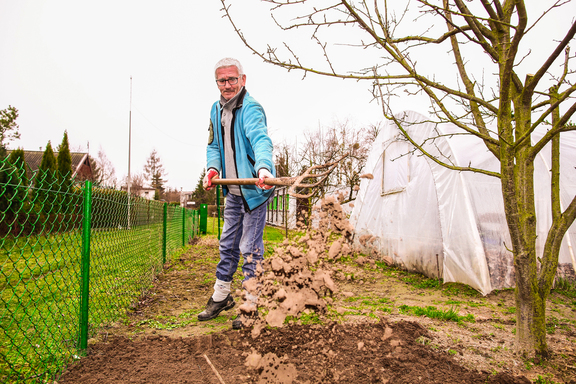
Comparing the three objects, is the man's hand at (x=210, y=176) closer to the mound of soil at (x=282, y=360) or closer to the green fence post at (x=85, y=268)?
the green fence post at (x=85, y=268)

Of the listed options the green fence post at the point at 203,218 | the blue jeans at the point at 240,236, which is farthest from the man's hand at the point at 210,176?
the green fence post at the point at 203,218

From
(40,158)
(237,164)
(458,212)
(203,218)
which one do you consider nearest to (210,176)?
(237,164)

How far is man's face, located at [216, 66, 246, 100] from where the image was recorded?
312 centimetres

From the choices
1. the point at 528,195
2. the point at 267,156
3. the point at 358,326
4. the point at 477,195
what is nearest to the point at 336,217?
the point at 267,156

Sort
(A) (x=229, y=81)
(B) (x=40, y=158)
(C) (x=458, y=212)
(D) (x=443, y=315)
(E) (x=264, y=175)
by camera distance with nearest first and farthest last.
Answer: (E) (x=264, y=175) < (A) (x=229, y=81) < (D) (x=443, y=315) < (C) (x=458, y=212) < (B) (x=40, y=158)

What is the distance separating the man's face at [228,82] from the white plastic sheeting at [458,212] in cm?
215

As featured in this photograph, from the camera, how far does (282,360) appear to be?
7.45 ft

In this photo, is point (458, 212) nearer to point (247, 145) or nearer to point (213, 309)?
point (247, 145)

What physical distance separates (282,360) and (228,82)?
7.56 ft

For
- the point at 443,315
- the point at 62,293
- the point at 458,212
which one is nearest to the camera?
the point at 443,315

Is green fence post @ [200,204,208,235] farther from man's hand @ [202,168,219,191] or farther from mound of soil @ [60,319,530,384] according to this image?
mound of soil @ [60,319,530,384]

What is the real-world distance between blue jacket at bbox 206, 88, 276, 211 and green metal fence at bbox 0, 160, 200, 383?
1021 mm

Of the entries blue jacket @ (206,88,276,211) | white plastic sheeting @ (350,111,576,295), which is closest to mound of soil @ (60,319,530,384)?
blue jacket @ (206,88,276,211)

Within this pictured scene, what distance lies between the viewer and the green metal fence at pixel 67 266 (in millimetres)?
1954
